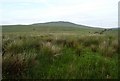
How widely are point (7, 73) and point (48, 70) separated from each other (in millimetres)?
1281

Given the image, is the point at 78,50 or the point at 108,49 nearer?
the point at 78,50

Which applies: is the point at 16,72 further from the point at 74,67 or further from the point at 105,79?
the point at 105,79

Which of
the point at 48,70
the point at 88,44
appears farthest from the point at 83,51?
the point at 48,70

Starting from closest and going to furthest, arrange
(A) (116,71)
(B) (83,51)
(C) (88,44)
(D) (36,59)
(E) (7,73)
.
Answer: (E) (7,73)
(A) (116,71)
(D) (36,59)
(B) (83,51)
(C) (88,44)

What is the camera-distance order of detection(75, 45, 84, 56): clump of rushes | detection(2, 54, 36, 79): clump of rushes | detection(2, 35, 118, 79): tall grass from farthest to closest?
detection(75, 45, 84, 56): clump of rushes, detection(2, 35, 118, 79): tall grass, detection(2, 54, 36, 79): clump of rushes

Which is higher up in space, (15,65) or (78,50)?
(78,50)

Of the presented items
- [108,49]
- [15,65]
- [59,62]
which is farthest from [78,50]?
[15,65]

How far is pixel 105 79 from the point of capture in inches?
309

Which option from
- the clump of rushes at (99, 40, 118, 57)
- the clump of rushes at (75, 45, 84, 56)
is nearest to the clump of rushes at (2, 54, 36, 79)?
the clump of rushes at (75, 45, 84, 56)

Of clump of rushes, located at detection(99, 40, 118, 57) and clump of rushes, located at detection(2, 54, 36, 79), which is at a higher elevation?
clump of rushes, located at detection(99, 40, 118, 57)

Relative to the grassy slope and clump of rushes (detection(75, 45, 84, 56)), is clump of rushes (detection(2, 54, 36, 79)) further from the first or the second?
clump of rushes (detection(75, 45, 84, 56))

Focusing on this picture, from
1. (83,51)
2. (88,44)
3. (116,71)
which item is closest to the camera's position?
(116,71)

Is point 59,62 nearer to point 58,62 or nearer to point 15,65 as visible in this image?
point 58,62

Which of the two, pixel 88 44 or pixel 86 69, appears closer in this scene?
pixel 86 69
